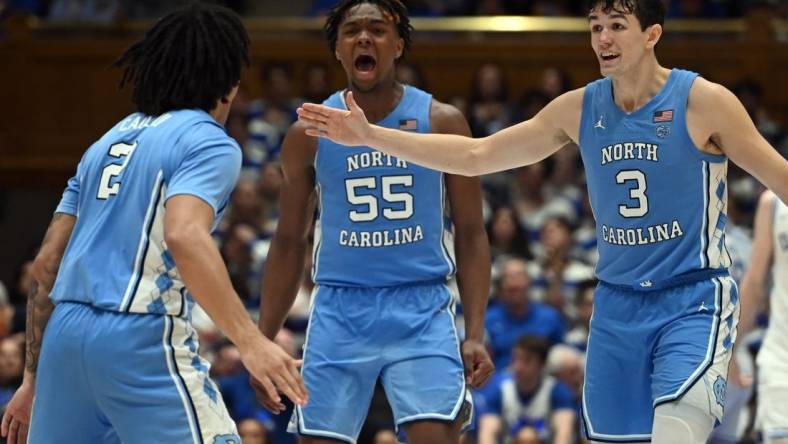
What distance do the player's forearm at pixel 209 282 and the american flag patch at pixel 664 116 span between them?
2.08m

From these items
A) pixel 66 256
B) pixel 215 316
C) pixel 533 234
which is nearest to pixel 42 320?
pixel 66 256

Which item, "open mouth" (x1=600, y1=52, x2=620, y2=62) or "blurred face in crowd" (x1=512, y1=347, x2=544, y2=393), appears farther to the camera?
"blurred face in crowd" (x1=512, y1=347, x2=544, y2=393)

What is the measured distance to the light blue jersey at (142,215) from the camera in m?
4.93

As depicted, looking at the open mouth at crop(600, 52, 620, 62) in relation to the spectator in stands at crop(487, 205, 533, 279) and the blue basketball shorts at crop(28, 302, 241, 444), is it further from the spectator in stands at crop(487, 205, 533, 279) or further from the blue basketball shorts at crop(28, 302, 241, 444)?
the spectator in stands at crop(487, 205, 533, 279)

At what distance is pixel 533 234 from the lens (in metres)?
12.8

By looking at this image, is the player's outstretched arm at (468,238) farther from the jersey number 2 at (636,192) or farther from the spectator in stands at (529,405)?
the spectator in stands at (529,405)

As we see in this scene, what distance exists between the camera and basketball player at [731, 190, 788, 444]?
7164 millimetres

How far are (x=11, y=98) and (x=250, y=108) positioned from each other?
312cm

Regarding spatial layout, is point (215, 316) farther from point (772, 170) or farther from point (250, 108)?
point (250, 108)

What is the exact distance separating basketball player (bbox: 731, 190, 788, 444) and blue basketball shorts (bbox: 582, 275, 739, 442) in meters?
1.44

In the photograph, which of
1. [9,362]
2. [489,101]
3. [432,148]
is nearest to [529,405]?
[9,362]

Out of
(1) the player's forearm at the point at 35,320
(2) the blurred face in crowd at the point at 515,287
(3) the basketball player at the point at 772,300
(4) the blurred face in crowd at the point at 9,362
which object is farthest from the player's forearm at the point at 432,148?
(4) the blurred face in crowd at the point at 9,362

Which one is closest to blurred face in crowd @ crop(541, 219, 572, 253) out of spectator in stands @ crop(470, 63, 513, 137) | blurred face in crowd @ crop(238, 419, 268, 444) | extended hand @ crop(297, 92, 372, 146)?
spectator in stands @ crop(470, 63, 513, 137)

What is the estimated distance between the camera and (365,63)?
6.65 m
